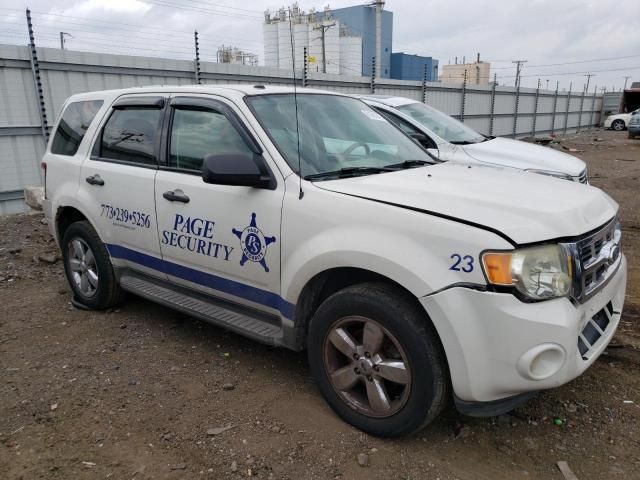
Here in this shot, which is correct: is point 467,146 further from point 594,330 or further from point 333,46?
point 333,46

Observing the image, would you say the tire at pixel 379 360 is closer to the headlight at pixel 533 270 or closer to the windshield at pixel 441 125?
the headlight at pixel 533 270

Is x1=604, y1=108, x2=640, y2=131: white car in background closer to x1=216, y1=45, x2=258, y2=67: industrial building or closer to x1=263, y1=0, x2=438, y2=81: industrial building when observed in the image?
x1=263, y1=0, x2=438, y2=81: industrial building

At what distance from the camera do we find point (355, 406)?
9.34ft

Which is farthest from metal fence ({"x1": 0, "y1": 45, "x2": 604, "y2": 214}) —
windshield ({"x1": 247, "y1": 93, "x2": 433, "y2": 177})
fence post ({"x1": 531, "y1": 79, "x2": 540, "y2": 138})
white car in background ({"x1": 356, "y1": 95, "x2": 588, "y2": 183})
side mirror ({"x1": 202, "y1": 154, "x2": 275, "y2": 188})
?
fence post ({"x1": 531, "y1": 79, "x2": 540, "y2": 138})

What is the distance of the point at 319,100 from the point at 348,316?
1.77m

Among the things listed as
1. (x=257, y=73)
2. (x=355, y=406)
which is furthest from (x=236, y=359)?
(x=257, y=73)

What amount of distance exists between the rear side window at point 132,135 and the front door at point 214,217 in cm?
22

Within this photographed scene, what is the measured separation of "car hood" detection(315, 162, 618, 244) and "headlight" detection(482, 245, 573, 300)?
0.07m

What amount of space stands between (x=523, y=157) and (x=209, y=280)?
4.63 m

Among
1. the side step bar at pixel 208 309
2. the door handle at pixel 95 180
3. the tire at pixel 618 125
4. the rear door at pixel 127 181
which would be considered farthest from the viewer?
the tire at pixel 618 125

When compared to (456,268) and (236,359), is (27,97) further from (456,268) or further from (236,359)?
(456,268)

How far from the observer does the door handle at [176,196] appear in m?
3.50

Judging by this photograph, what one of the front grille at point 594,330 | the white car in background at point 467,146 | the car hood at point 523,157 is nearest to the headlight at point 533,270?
the front grille at point 594,330

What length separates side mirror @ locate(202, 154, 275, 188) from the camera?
291 centimetres
